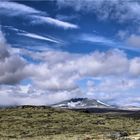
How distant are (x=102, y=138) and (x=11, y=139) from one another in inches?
1083

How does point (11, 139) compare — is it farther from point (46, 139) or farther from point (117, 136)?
point (117, 136)

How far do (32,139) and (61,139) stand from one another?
946 cm

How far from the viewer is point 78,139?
92.2m

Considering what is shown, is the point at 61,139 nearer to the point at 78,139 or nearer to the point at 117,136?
the point at 78,139

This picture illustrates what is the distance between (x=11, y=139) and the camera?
101562mm

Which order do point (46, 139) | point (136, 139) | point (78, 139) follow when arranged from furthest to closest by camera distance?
point (46, 139) → point (78, 139) → point (136, 139)

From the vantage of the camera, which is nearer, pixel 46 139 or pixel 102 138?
pixel 102 138

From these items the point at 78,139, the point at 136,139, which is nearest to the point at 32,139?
the point at 78,139

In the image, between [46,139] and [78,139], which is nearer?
[78,139]

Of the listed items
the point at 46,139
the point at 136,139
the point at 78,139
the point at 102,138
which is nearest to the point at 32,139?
the point at 46,139

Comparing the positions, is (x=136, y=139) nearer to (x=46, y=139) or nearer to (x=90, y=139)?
(x=90, y=139)

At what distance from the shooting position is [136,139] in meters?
85.2

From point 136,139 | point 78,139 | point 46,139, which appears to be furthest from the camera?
point 46,139

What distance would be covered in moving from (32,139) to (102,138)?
22.3m
